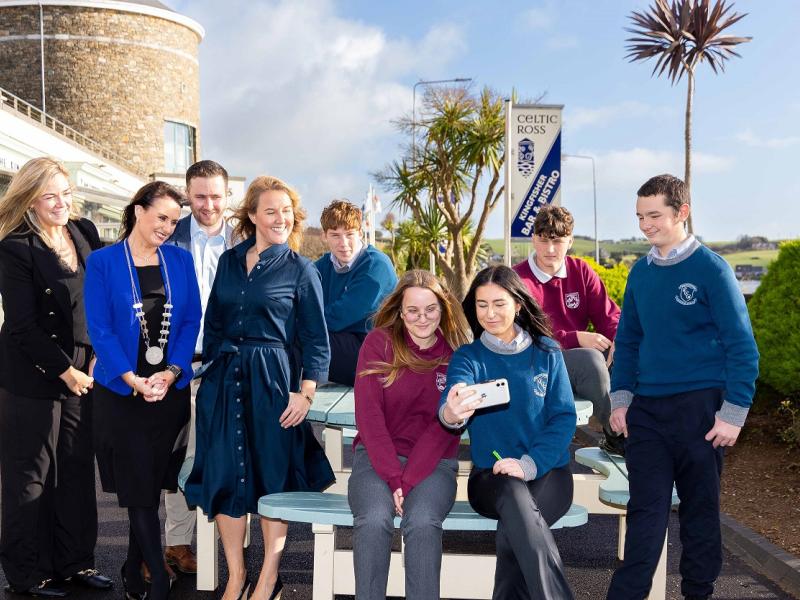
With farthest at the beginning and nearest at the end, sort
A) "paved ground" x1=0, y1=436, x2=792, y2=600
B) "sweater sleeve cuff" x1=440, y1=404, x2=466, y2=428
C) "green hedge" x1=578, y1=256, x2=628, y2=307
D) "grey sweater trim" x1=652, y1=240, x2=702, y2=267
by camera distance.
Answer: "green hedge" x1=578, y1=256, x2=628, y2=307 → "paved ground" x1=0, y1=436, x2=792, y2=600 → "grey sweater trim" x1=652, y1=240, x2=702, y2=267 → "sweater sleeve cuff" x1=440, y1=404, x2=466, y2=428

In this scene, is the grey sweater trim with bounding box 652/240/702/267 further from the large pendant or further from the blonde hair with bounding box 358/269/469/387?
the large pendant

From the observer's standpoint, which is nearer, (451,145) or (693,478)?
(693,478)

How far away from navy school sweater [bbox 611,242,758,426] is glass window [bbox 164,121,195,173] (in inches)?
1977

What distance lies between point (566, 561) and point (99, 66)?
161 ft

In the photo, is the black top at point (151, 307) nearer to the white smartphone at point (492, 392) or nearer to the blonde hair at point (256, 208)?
the blonde hair at point (256, 208)

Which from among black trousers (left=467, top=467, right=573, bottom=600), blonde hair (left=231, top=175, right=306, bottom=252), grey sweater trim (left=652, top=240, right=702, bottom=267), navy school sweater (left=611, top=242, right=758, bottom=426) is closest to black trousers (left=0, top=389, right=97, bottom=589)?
blonde hair (left=231, top=175, right=306, bottom=252)

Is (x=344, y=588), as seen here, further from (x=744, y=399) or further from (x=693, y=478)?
(x=744, y=399)

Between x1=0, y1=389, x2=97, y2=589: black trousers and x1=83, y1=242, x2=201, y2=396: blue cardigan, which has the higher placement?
x1=83, y1=242, x2=201, y2=396: blue cardigan

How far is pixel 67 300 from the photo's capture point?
177 inches

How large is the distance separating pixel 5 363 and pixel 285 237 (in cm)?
164

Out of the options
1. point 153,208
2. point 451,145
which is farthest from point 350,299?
point 451,145

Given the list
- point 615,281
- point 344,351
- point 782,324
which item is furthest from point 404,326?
point 615,281

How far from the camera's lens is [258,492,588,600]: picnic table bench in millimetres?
3895

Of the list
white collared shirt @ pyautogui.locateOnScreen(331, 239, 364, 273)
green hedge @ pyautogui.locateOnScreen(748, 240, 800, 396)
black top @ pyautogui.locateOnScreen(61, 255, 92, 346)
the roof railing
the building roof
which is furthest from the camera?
the building roof
